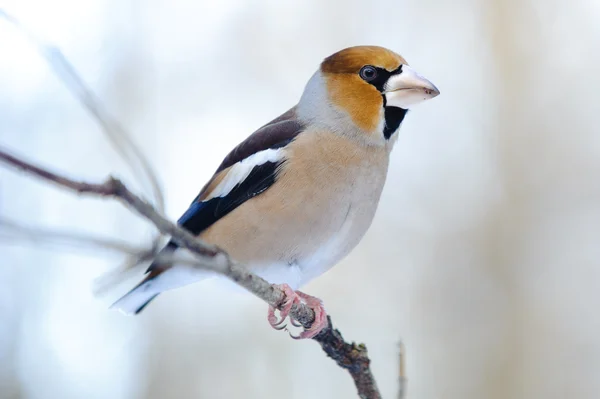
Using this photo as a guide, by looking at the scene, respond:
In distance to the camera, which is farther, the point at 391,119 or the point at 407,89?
the point at 391,119

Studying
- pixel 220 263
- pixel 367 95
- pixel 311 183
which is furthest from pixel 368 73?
pixel 220 263

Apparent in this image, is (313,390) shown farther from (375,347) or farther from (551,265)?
(551,265)

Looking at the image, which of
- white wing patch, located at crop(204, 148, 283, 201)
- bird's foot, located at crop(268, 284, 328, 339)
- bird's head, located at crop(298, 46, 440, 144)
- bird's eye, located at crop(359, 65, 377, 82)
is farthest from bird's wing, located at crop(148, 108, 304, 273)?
bird's foot, located at crop(268, 284, 328, 339)

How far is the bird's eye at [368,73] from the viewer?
8.10 feet

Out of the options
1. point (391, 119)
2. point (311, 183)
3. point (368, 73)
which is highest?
point (368, 73)

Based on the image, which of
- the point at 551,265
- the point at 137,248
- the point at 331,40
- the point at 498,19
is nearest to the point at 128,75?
the point at 331,40

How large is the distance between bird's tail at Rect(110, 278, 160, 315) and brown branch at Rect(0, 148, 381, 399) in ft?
2.34

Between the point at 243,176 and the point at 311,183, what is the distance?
282 mm

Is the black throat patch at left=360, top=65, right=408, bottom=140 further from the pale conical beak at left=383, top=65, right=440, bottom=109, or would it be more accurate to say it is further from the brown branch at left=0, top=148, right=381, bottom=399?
the brown branch at left=0, top=148, right=381, bottom=399

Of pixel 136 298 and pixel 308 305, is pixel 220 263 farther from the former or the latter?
pixel 136 298

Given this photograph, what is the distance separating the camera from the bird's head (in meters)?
2.40

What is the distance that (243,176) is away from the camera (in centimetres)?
243

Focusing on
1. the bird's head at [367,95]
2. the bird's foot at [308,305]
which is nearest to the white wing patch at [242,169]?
the bird's head at [367,95]

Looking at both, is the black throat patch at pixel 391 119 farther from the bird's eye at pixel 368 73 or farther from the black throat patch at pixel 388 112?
the bird's eye at pixel 368 73
